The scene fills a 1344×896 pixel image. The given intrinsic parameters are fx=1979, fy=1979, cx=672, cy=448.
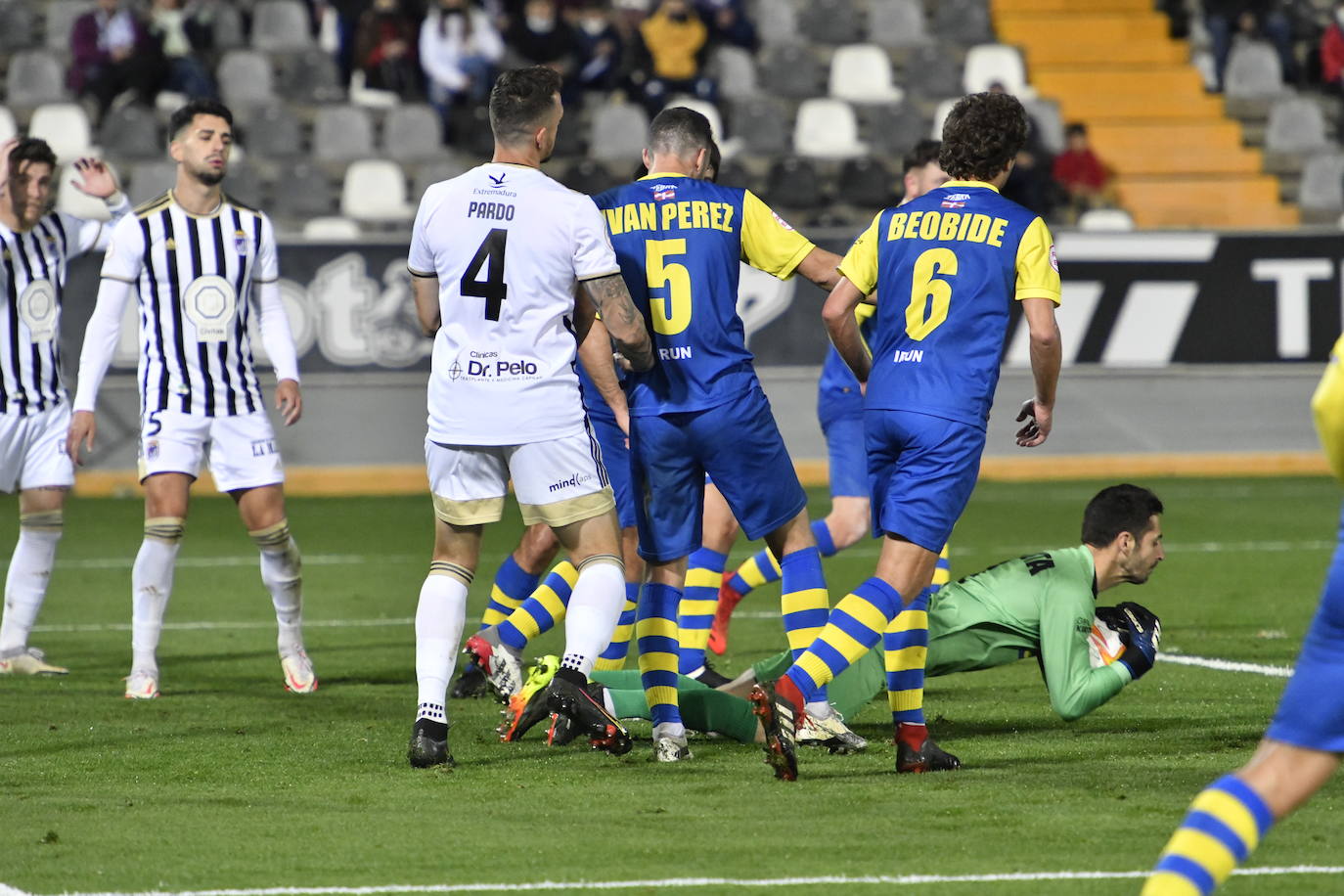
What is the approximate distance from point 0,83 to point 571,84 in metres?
6.21

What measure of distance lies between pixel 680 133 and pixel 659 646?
167 centimetres

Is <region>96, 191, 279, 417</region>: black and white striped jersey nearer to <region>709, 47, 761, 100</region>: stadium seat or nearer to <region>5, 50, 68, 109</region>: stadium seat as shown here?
<region>5, 50, 68, 109</region>: stadium seat

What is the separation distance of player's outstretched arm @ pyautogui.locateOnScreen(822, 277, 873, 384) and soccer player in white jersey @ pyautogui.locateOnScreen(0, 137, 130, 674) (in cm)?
391

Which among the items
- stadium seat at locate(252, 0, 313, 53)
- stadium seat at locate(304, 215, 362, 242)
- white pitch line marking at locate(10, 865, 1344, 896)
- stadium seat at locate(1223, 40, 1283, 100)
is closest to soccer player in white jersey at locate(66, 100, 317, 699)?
white pitch line marking at locate(10, 865, 1344, 896)

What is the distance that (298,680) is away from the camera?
8.20 meters

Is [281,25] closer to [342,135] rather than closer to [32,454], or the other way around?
[342,135]

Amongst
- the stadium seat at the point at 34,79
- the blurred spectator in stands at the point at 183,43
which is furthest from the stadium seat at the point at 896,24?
the stadium seat at the point at 34,79

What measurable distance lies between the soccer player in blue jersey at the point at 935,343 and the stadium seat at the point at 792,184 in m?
13.8

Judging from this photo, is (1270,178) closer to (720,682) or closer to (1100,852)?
(720,682)

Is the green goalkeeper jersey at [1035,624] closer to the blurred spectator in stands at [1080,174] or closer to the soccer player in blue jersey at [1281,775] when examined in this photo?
the soccer player in blue jersey at [1281,775]

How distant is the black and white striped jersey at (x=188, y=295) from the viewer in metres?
7.83

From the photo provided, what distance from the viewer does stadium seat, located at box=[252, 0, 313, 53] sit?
21906 mm

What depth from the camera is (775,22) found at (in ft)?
76.6

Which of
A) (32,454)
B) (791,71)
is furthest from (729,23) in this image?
(32,454)
